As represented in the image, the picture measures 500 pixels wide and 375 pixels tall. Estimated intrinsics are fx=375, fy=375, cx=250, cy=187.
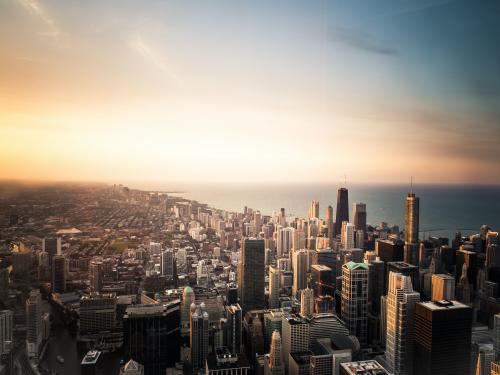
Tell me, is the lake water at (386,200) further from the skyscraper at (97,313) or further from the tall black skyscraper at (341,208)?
the skyscraper at (97,313)

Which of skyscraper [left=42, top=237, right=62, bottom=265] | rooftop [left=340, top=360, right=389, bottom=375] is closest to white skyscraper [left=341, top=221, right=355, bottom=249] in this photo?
rooftop [left=340, top=360, right=389, bottom=375]

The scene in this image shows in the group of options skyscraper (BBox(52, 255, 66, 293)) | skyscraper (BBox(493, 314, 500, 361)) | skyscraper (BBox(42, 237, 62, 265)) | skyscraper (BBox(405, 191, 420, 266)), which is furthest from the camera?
skyscraper (BBox(405, 191, 420, 266))

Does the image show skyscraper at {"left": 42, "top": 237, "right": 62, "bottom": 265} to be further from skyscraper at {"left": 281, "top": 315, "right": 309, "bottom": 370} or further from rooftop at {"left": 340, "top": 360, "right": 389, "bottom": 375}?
rooftop at {"left": 340, "top": 360, "right": 389, "bottom": 375}

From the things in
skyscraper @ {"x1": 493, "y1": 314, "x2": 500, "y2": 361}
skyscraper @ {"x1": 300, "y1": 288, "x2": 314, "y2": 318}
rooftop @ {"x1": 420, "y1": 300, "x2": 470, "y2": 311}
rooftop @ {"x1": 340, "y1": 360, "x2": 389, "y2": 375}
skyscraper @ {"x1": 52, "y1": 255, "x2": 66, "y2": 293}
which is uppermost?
skyscraper @ {"x1": 52, "y1": 255, "x2": 66, "y2": 293}

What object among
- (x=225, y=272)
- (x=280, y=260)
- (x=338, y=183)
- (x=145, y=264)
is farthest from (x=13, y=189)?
(x=280, y=260)

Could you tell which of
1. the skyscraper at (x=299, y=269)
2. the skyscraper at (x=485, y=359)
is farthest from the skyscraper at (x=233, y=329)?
the skyscraper at (x=485, y=359)

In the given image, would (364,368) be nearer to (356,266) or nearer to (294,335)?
(294,335)
